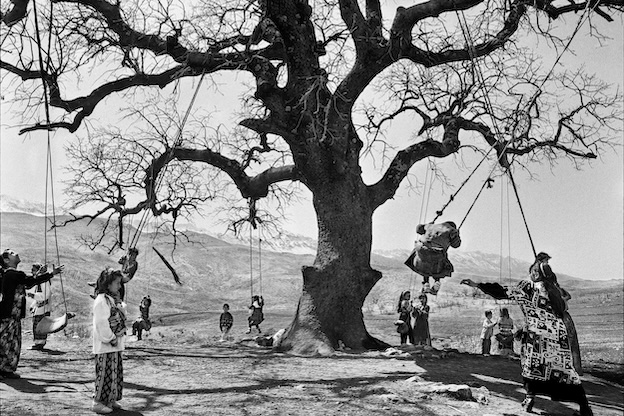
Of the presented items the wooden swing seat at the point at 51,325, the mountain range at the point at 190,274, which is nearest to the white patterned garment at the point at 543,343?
the wooden swing seat at the point at 51,325

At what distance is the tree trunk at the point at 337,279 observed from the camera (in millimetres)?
9992

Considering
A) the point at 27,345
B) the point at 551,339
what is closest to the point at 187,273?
the point at 27,345

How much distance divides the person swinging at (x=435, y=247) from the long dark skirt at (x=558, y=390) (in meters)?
1.84

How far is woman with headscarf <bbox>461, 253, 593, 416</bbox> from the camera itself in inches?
241

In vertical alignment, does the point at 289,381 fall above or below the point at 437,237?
below

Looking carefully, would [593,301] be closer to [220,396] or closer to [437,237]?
[437,237]

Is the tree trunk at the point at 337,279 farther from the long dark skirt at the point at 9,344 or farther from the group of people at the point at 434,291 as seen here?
the long dark skirt at the point at 9,344

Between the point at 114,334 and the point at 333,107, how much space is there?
6.26 m

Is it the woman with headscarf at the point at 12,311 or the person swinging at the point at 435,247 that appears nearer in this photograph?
the woman with headscarf at the point at 12,311

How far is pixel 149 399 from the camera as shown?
6176 mm

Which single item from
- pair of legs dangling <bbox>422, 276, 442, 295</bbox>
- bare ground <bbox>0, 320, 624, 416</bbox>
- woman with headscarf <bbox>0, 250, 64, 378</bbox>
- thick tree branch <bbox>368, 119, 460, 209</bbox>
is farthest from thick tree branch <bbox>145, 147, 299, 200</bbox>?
woman with headscarf <bbox>0, 250, 64, 378</bbox>

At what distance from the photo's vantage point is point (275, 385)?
6.99m

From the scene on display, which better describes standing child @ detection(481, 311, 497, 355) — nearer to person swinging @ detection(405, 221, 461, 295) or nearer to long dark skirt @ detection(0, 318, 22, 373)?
person swinging @ detection(405, 221, 461, 295)

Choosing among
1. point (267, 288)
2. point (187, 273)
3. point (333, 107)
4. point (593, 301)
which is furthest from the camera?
point (187, 273)
